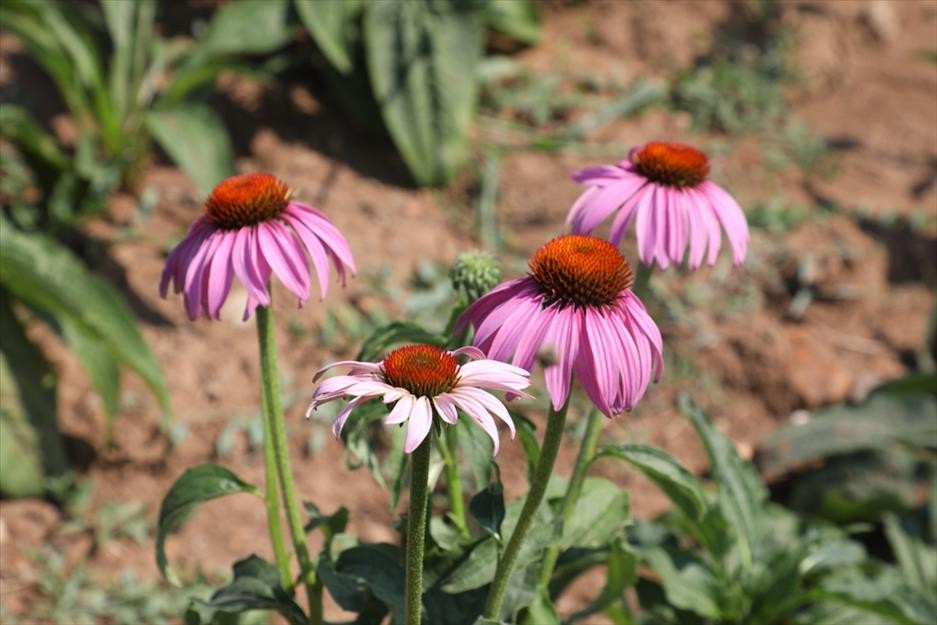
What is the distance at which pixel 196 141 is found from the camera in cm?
305

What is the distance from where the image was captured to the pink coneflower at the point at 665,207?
155 cm

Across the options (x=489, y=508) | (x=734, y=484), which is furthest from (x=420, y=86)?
(x=489, y=508)

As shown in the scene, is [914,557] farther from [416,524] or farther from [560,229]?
[416,524]

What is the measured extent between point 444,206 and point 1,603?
163 cm

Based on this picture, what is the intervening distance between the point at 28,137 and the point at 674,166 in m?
1.95

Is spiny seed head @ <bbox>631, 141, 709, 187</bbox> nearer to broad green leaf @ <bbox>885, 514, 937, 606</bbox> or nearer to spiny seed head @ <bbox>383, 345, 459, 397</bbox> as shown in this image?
spiny seed head @ <bbox>383, 345, 459, 397</bbox>

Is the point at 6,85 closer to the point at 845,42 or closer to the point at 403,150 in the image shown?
the point at 403,150

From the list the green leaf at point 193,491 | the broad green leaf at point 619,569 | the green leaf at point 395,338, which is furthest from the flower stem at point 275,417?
the broad green leaf at point 619,569

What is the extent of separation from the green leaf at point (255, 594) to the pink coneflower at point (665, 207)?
0.65 metres

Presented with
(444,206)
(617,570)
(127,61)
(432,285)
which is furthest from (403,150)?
(617,570)

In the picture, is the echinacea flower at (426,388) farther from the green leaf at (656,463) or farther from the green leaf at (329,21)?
the green leaf at (329,21)

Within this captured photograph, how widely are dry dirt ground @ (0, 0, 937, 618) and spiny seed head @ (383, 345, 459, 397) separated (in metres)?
1.47

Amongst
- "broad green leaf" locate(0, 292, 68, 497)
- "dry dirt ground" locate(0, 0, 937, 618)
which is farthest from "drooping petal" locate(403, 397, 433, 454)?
"broad green leaf" locate(0, 292, 68, 497)

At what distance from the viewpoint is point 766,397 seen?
3131 millimetres
